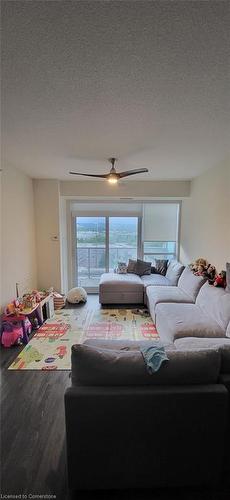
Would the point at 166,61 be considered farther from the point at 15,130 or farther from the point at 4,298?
the point at 4,298

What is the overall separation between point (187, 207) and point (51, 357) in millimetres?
4021

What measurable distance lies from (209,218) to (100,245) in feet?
8.88

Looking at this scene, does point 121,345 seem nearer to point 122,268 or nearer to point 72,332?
point 72,332

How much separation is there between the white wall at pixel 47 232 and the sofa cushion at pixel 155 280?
1.83 metres

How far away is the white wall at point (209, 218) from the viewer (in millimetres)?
3379

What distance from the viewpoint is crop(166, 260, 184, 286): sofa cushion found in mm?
4590

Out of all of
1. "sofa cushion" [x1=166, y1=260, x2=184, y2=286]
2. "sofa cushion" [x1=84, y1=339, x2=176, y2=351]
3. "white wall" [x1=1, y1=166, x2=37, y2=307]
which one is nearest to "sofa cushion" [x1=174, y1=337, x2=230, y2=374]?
"sofa cushion" [x1=84, y1=339, x2=176, y2=351]

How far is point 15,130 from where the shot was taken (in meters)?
2.31

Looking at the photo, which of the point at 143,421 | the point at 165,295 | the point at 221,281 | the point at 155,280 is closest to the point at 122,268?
the point at 155,280

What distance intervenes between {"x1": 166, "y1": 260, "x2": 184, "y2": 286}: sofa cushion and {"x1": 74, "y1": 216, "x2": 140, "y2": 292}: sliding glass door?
1.05m

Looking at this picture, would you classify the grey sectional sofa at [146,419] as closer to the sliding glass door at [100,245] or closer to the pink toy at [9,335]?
the pink toy at [9,335]

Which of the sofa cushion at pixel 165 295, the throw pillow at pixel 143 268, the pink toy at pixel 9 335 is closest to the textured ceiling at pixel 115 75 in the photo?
the sofa cushion at pixel 165 295

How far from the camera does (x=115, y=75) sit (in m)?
1.49

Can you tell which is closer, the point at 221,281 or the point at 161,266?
the point at 221,281
